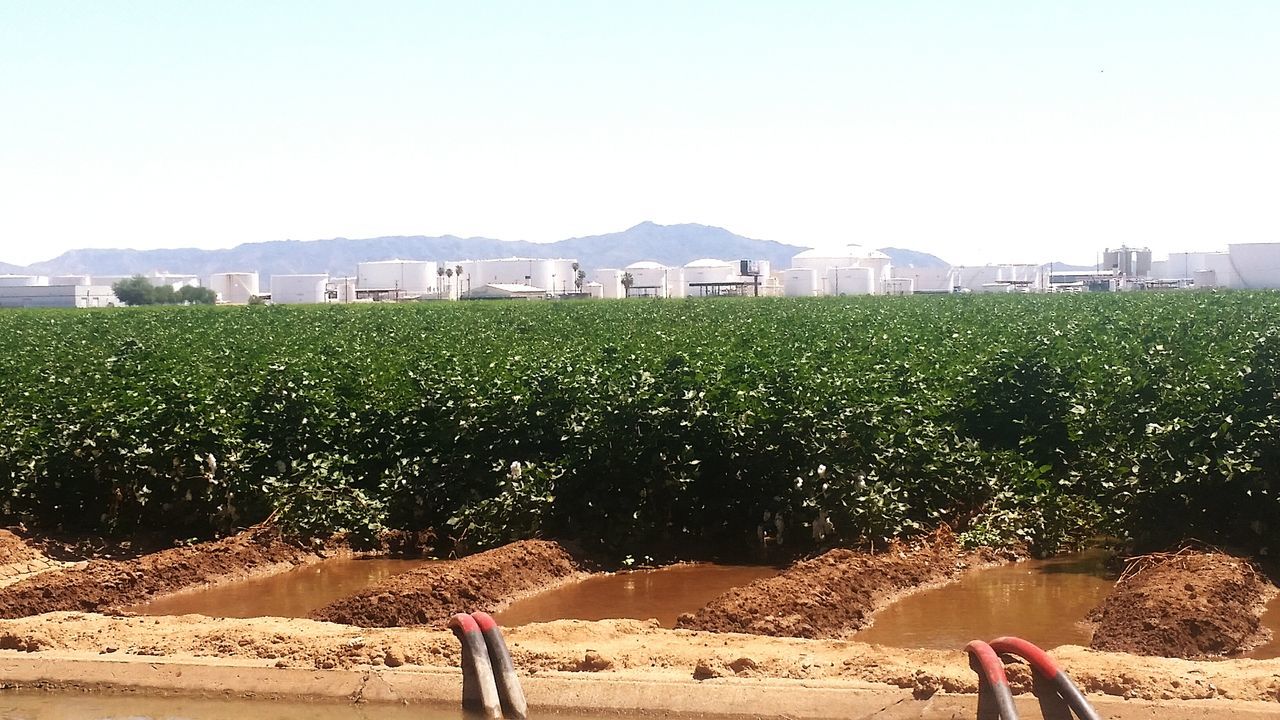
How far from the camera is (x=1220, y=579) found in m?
9.29

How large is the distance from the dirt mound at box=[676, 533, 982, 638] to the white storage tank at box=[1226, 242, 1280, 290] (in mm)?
101191

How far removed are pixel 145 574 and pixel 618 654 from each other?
480 centimetres

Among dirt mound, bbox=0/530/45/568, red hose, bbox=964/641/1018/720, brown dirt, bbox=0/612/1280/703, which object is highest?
red hose, bbox=964/641/1018/720

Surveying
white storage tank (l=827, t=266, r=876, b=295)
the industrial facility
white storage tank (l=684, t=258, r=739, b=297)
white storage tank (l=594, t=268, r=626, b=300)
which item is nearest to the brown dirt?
the industrial facility

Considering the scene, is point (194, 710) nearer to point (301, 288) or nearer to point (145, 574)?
point (145, 574)

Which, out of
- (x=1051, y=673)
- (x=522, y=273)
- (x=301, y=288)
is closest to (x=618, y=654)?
(x=1051, y=673)

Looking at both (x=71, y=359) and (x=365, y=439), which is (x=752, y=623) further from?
(x=71, y=359)

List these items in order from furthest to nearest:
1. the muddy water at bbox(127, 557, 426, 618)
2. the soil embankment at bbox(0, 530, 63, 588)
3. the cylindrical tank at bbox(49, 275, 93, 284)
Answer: the cylindrical tank at bbox(49, 275, 93, 284) < the soil embankment at bbox(0, 530, 63, 588) < the muddy water at bbox(127, 557, 426, 618)

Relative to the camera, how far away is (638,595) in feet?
34.7

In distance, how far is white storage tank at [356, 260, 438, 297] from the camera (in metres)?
134

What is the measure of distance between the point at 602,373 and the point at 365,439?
8.23 feet

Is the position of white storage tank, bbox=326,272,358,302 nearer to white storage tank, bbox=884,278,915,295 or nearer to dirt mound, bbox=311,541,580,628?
white storage tank, bbox=884,278,915,295

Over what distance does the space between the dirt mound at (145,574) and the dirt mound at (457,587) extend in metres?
1.76

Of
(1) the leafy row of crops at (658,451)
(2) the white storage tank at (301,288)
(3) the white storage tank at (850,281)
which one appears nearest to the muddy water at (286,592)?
(1) the leafy row of crops at (658,451)
